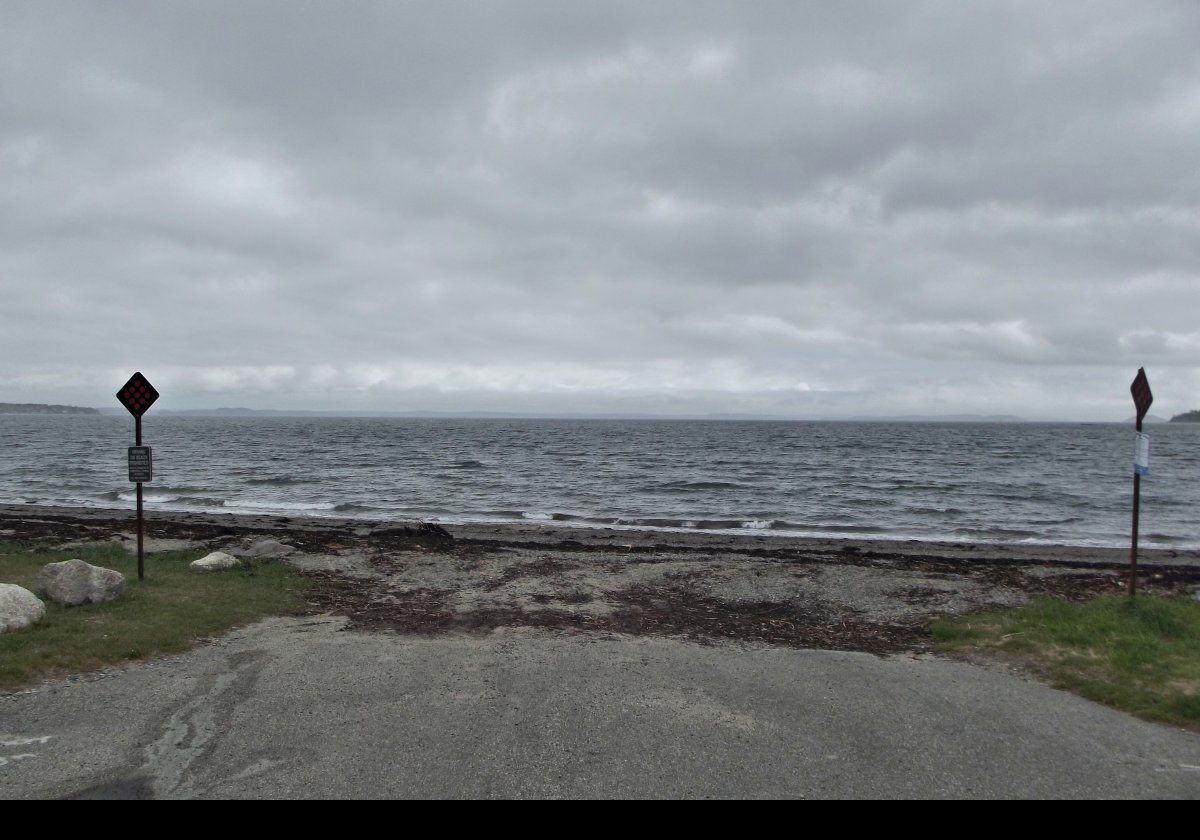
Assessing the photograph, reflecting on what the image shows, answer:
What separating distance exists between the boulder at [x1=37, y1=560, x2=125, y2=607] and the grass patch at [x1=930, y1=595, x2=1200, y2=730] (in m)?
10.8

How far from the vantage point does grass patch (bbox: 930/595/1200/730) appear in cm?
634

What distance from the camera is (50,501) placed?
28.0 m

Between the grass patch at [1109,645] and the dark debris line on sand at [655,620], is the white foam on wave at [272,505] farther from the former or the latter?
the grass patch at [1109,645]

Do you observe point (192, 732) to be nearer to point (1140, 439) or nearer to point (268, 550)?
point (268, 550)

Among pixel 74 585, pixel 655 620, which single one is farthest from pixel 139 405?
pixel 655 620

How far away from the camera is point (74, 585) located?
352 inches

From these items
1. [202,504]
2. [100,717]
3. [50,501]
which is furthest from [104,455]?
[100,717]

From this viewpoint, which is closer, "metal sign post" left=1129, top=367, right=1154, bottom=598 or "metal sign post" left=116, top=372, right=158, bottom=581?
"metal sign post" left=1129, top=367, right=1154, bottom=598

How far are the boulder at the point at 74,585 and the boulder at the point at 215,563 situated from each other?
264 cm

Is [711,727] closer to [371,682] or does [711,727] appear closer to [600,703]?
[600,703]

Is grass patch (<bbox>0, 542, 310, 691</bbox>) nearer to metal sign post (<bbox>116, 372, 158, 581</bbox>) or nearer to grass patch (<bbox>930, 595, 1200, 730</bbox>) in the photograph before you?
metal sign post (<bbox>116, 372, 158, 581</bbox>)

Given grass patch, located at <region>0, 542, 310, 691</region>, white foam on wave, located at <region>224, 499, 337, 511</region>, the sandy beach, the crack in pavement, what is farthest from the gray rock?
white foam on wave, located at <region>224, 499, 337, 511</region>

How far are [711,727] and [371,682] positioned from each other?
10.4ft

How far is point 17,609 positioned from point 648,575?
9.34 meters
